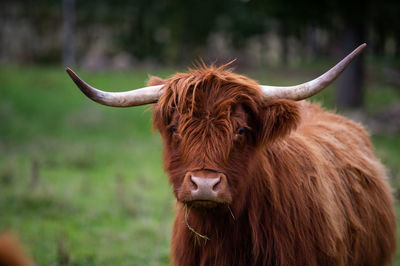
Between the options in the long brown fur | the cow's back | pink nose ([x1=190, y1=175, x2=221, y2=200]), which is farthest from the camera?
the cow's back

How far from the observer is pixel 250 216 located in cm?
354

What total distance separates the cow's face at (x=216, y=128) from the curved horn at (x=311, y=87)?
0.22ft

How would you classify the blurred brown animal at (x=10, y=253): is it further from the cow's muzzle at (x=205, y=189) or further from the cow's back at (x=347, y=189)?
the cow's back at (x=347, y=189)

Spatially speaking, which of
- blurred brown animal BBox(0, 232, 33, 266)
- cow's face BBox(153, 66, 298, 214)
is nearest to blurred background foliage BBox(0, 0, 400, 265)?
cow's face BBox(153, 66, 298, 214)

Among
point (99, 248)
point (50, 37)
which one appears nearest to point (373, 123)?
point (99, 248)

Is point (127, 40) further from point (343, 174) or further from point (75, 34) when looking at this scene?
point (343, 174)

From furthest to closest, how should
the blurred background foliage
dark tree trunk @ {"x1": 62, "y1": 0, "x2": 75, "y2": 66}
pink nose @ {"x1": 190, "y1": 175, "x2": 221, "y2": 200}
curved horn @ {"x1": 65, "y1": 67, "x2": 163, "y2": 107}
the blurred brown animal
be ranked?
1. dark tree trunk @ {"x1": 62, "y1": 0, "x2": 75, "y2": 66}
2. the blurred background foliage
3. curved horn @ {"x1": 65, "y1": 67, "x2": 163, "y2": 107}
4. pink nose @ {"x1": 190, "y1": 175, "x2": 221, "y2": 200}
5. the blurred brown animal

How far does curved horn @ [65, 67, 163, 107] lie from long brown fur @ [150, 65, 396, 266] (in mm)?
121

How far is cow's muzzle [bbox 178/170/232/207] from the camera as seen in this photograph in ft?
9.87

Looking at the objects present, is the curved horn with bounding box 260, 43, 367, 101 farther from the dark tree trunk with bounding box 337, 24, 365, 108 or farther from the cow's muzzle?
A: the dark tree trunk with bounding box 337, 24, 365, 108

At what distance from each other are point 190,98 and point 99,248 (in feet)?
12.2

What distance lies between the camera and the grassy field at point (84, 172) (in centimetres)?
655

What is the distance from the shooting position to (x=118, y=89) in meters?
19.4

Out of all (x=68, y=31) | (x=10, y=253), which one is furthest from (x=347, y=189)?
(x=68, y=31)
